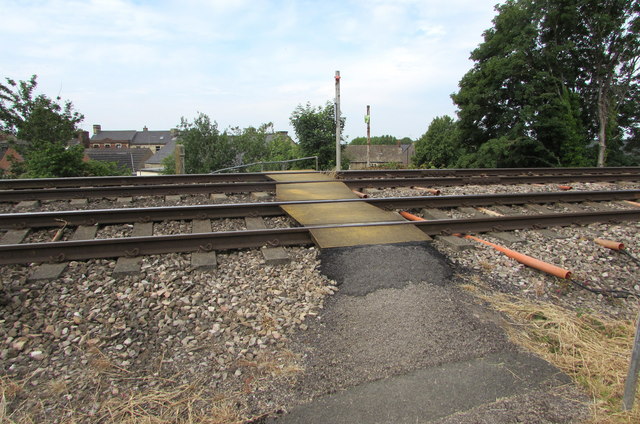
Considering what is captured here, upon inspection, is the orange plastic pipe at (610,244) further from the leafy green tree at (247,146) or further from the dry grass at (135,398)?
the leafy green tree at (247,146)

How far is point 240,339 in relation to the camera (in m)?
2.90

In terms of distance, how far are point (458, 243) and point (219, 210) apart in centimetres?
323

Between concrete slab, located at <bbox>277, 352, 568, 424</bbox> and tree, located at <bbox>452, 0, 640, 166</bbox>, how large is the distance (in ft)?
76.3

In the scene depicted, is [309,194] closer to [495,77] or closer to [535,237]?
[535,237]

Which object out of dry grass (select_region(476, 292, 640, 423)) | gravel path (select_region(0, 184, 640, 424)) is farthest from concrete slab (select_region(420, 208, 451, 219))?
dry grass (select_region(476, 292, 640, 423))

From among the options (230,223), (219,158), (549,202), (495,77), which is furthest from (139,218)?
(219,158)

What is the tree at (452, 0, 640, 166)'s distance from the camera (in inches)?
869

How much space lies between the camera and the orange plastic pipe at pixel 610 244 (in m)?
4.69

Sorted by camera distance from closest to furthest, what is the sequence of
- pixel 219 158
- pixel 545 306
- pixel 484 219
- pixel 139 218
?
1. pixel 545 306
2. pixel 139 218
3. pixel 484 219
4. pixel 219 158

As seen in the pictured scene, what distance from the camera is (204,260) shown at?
392 centimetres

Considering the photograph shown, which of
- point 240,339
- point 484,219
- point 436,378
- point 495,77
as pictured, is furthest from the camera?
point 495,77

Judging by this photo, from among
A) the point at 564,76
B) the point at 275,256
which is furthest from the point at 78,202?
the point at 564,76

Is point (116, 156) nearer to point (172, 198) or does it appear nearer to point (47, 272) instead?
point (172, 198)

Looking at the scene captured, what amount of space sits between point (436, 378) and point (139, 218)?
163 inches
